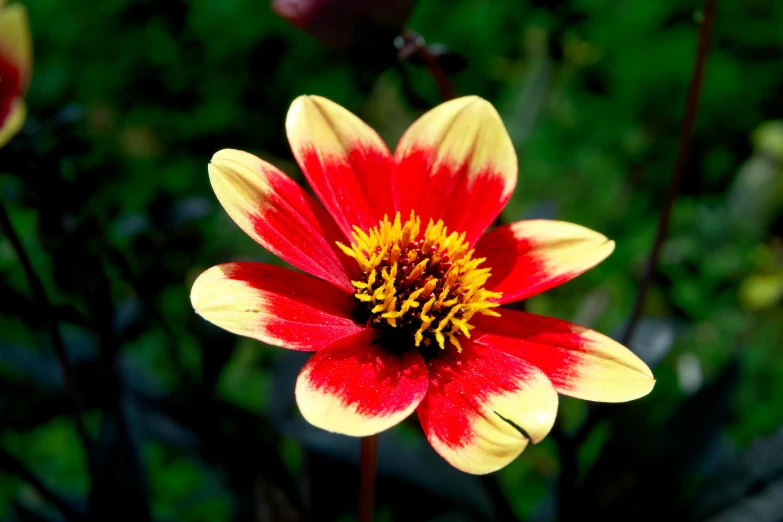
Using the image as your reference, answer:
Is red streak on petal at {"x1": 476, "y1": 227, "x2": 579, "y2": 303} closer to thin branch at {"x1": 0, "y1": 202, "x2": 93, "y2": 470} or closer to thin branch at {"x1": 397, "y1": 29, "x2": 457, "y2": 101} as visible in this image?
thin branch at {"x1": 397, "y1": 29, "x2": 457, "y2": 101}

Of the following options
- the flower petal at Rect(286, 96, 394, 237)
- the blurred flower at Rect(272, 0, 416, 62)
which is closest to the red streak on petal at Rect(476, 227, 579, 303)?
the flower petal at Rect(286, 96, 394, 237)

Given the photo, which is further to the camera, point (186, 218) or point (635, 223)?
point (635, 223)

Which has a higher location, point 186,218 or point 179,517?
point 186,218

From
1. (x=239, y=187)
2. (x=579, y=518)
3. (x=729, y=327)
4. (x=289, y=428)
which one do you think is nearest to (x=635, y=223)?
(x=729, y=327)

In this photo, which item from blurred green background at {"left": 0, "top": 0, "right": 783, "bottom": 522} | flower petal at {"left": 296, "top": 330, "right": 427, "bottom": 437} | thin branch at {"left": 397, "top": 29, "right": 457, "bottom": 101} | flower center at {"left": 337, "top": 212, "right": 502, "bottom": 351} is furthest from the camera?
blurred green background at {"left": 0, "top": 0, "right": 783, "bottom": 522}

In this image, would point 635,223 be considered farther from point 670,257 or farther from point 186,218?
point 186,218

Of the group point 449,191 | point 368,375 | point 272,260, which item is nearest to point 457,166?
point 449,191

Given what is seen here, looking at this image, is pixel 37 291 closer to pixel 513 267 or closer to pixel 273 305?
pixel 273 305

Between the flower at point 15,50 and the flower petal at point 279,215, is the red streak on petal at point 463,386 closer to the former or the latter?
the flower petal at point 279,215
